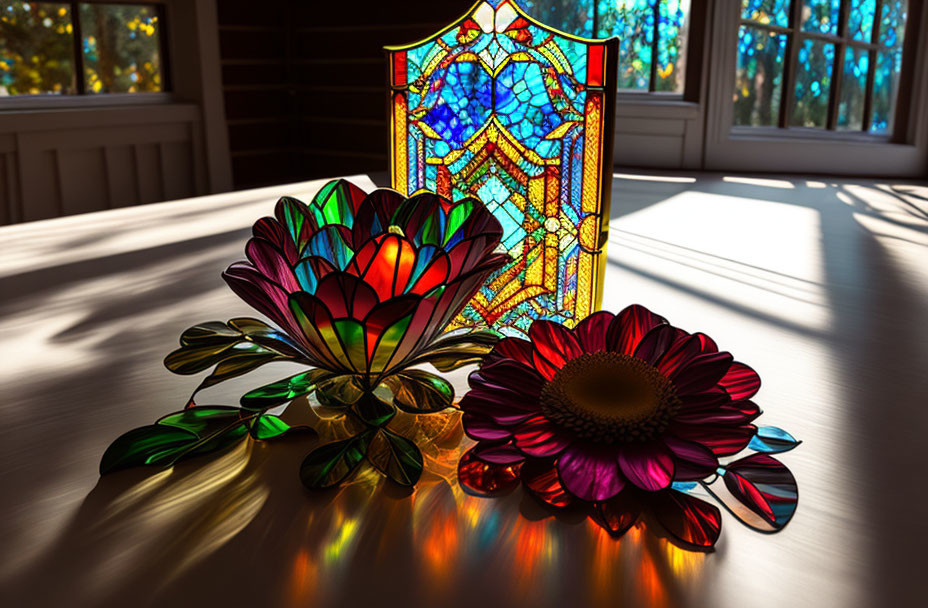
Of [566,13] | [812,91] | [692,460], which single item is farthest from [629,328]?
[566,13]

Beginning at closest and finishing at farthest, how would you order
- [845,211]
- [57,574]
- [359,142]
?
[57,574], [845,211], [359,142]

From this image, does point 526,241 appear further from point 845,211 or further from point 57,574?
point 845,211

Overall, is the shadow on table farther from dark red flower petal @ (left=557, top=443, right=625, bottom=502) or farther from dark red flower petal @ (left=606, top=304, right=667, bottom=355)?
dark red flower petal @ (left=606, top=304, right=667, bottom=355)

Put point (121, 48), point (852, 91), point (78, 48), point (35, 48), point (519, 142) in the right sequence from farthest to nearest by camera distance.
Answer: point (121, 48) → point (78, 48) → point (35, 48) → point (852, 91) → point (519, 142)

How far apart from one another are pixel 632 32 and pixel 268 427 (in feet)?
7.44

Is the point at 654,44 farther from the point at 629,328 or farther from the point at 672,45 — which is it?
the point at 629,328

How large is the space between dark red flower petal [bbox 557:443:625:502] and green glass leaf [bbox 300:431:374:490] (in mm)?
114

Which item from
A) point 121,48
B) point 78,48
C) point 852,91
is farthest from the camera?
point 121,48

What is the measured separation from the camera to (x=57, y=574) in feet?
1.10

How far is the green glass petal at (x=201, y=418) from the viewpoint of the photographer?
18.0 inches

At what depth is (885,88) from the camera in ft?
7.19

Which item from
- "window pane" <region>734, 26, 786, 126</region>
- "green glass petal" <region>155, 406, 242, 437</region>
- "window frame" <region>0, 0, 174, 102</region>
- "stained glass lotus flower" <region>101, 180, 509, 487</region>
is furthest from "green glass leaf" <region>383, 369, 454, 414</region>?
"window frame" <region>0, 0, 174, 102</region>

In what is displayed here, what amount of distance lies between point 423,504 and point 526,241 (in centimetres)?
28

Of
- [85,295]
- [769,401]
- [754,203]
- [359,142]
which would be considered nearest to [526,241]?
[769,401]
